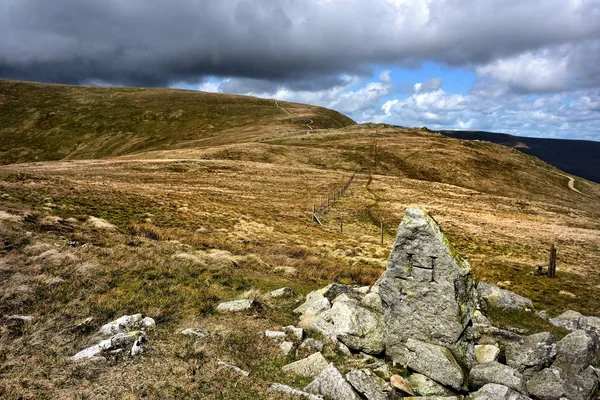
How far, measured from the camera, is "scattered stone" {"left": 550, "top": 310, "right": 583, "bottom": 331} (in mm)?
18812

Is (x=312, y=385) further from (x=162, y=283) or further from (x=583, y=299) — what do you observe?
(x=583, y=299)

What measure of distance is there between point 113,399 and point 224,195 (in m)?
46.8

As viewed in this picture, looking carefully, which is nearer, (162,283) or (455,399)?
(455,399)

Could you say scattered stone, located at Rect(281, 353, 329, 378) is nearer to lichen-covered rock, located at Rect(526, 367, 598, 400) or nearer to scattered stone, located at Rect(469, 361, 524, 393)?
scattered stone, located at Rect(469, 361, 524, 393)

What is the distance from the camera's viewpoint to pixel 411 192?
75.4m

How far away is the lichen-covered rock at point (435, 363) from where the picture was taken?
11734 millimetres

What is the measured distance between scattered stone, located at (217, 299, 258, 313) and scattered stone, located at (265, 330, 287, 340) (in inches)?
88.9

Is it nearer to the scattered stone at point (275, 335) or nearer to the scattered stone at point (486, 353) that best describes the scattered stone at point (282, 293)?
the scattered stone at point (275, 335)

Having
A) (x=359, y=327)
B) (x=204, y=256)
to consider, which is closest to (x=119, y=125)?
(x=204, y=256)

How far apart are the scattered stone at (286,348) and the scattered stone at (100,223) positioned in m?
19.8

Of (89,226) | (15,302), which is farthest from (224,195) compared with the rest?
(15,302)

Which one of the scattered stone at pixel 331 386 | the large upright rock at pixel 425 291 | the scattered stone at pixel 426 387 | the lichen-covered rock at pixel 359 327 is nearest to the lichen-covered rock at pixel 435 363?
the scattered stone at pixel 426 387

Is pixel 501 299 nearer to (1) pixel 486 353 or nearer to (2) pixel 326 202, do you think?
(1) pixel 486 353

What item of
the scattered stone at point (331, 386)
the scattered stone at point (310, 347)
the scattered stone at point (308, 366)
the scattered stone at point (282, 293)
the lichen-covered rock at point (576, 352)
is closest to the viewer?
the scattered stone at point (331, 386)
